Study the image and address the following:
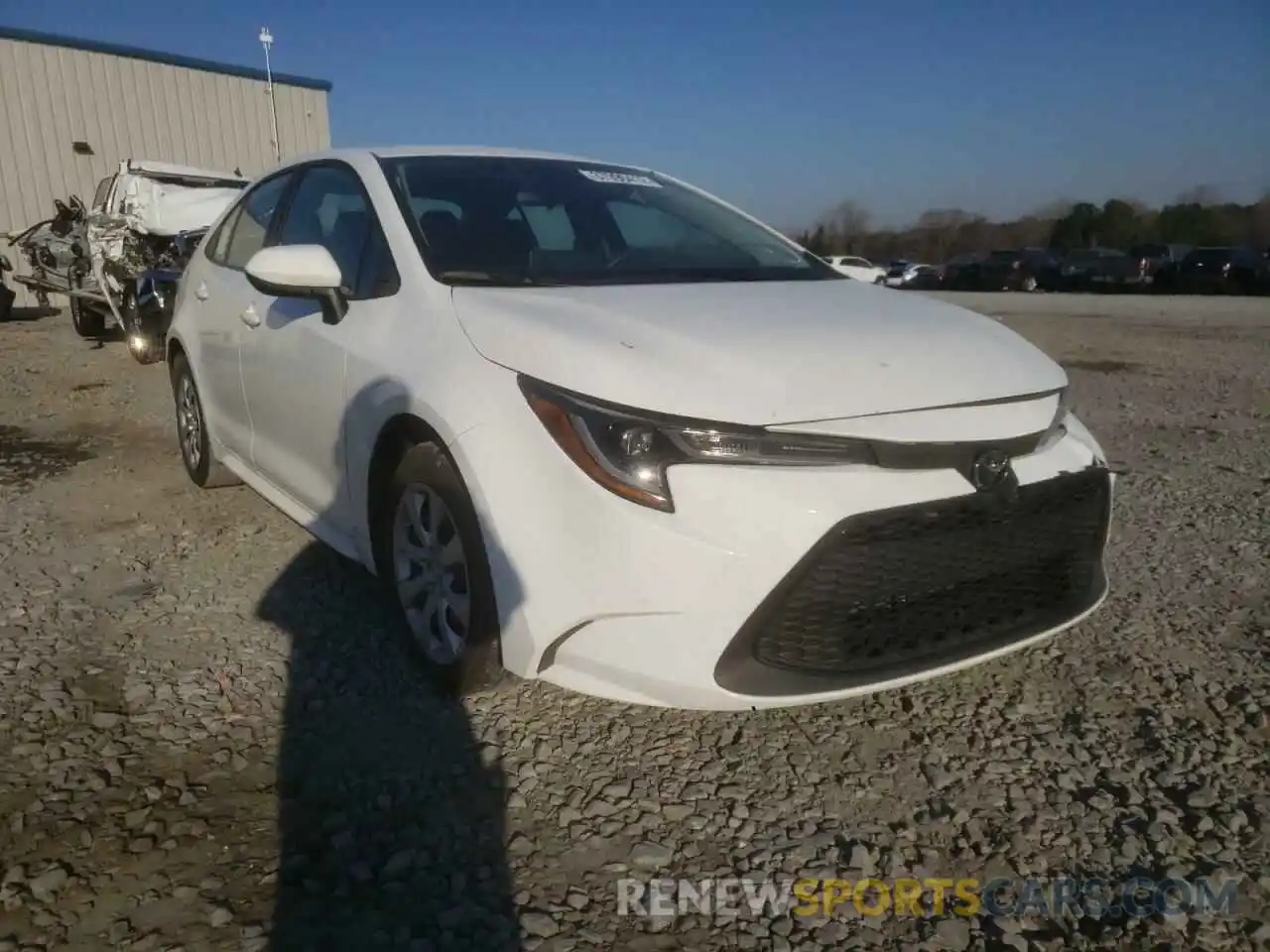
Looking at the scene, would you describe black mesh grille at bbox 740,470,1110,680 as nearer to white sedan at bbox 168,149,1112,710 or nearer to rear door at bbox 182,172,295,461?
white sedan at bbox 168,149,1112,710

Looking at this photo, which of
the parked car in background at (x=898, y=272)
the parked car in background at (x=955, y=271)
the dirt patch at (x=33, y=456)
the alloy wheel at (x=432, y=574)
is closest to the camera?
the alloy wheel at (x=432, y=574)

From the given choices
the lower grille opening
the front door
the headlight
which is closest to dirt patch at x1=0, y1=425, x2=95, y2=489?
the front door

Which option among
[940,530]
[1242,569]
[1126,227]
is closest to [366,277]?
[940,530]

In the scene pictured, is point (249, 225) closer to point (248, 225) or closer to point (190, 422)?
point (248, 225)

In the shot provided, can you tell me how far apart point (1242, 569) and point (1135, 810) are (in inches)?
76.3

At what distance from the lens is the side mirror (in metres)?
2.70

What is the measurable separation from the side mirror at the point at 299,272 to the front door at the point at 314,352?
0.10 m

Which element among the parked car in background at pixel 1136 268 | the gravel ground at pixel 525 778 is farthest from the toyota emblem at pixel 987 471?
the parked car in background at pixel 1136 268

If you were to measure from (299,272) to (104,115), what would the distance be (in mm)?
18426

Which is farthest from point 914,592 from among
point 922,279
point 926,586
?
point 922,279

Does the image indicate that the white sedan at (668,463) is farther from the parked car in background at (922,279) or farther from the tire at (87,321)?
the parked car in background at (922,279)

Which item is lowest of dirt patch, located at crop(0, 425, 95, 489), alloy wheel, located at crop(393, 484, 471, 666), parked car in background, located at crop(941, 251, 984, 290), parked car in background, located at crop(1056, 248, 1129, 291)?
parked car in background, located at crop(941, 251, 984, 290)

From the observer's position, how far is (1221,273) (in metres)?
26.0

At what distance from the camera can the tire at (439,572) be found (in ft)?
7.51
